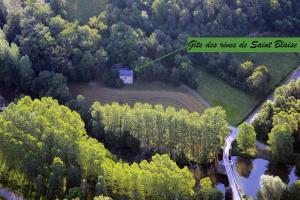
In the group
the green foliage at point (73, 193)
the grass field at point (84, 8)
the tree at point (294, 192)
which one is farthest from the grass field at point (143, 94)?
the green foliage at point (73, 193)

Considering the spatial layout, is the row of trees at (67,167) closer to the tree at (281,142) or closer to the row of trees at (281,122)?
the tree at (281,142)

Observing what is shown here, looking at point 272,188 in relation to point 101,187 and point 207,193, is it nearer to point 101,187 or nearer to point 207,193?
point 207,193

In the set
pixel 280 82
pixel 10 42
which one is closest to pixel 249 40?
pixel 280 82

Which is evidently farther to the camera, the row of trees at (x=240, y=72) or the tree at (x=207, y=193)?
the row of trees at (x=240, y=72)

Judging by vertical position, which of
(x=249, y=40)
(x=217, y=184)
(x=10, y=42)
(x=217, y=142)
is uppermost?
(x=249, y=40)

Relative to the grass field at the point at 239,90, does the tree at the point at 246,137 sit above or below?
below

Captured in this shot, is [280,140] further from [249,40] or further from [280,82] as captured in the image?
[249,40]
